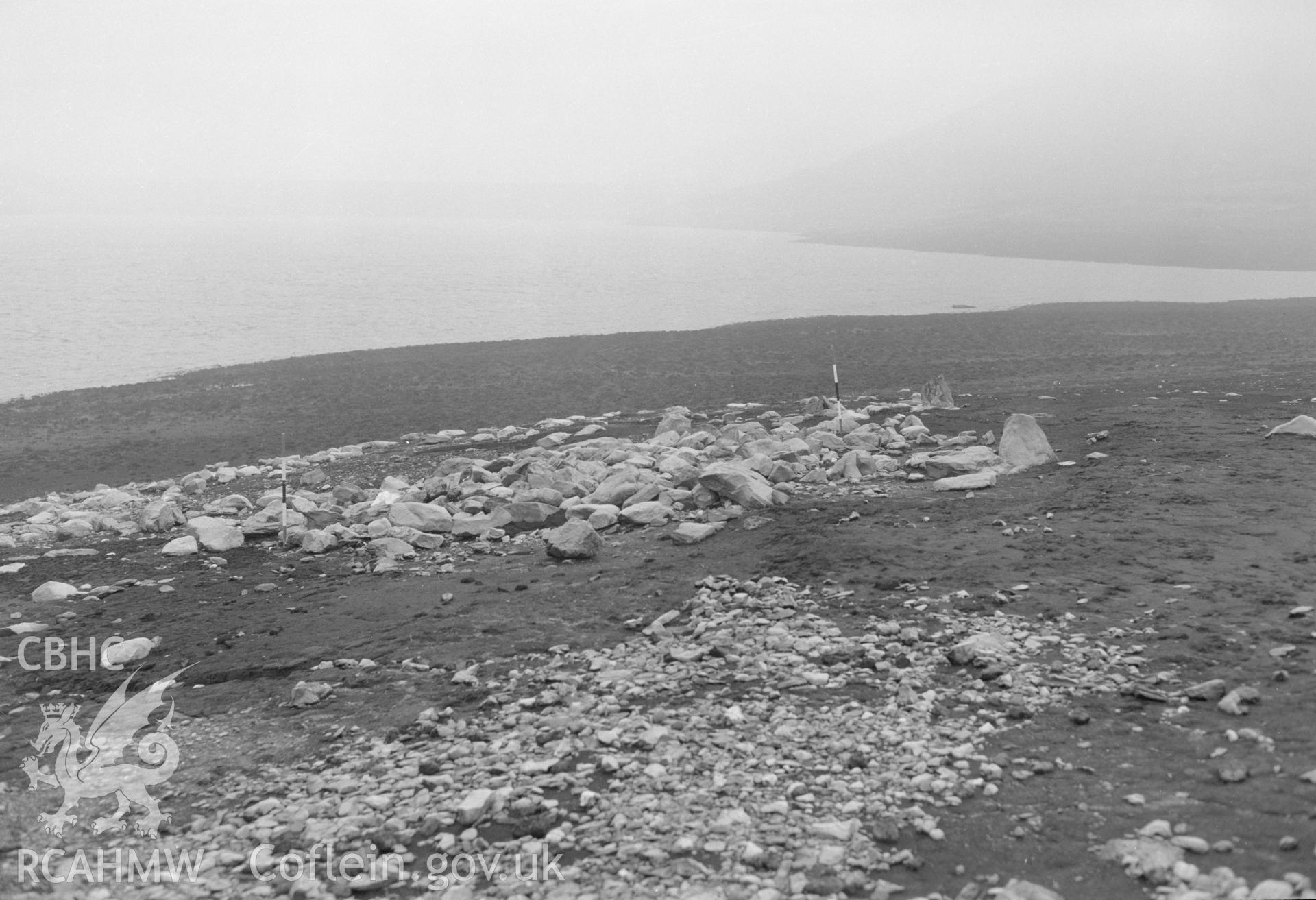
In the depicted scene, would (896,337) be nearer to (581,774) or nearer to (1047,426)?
(1047,426)

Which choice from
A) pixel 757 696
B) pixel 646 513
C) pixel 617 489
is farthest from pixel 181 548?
pixel 757 696

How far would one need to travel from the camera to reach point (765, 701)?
272 inches

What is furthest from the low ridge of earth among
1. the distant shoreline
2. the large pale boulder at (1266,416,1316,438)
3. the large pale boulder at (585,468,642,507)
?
the distant shoreline

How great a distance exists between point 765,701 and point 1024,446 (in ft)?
25.3

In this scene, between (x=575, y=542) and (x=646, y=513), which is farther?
(x=646, y=513)

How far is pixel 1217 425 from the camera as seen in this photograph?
15008 millimetres

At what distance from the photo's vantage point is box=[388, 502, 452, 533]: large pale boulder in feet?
39.4

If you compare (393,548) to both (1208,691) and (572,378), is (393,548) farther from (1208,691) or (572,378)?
(572,378)

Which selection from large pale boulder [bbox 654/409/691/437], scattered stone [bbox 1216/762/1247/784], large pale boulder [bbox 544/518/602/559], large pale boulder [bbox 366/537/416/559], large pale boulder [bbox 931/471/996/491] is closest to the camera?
scattered stone [bbox 1216/762/1247/784]

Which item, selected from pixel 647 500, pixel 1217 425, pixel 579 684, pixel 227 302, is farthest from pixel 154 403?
pixel 227 302

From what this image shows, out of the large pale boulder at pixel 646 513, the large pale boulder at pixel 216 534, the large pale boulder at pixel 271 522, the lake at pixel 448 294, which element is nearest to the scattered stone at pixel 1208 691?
the large pale boulder at pixel 646 513

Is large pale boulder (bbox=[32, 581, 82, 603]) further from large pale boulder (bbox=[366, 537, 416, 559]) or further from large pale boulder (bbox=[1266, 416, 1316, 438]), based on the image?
large pale boulder (bbox=[1266, 416, 1316, 438])

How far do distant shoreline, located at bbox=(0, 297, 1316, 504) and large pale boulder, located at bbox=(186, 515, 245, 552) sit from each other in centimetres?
785

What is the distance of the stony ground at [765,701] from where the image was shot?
5137 millimetres
